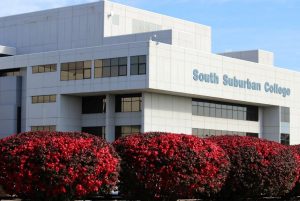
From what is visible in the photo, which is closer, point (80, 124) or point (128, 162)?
point (128, 162)

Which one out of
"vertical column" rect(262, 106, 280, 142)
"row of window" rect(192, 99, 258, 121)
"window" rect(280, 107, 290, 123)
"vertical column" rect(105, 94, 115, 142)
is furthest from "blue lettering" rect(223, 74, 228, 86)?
"window" rect(280, 107, 290, 123)

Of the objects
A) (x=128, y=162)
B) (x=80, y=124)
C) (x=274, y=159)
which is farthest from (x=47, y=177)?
(x=80, y=124)

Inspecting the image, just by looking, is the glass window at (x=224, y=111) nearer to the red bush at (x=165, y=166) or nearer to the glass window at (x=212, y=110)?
the glass window at (x=212, y=110)

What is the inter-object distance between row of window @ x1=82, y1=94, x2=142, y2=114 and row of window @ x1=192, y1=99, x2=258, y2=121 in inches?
274

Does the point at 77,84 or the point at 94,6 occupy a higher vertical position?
the point at 94,6

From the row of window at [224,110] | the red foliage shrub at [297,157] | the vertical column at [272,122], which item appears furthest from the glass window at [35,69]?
the red foliage shrub at [297,157]

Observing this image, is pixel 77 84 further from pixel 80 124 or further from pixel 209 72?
pixel 209 72

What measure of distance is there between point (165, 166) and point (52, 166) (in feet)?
15.0

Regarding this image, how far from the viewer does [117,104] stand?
210 ft

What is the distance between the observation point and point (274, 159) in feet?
94.6

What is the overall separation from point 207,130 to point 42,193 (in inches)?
A: 1843

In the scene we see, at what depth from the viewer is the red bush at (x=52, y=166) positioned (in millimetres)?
22125

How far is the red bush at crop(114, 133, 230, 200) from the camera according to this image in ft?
80.7

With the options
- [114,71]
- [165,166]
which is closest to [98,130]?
[114,71]
